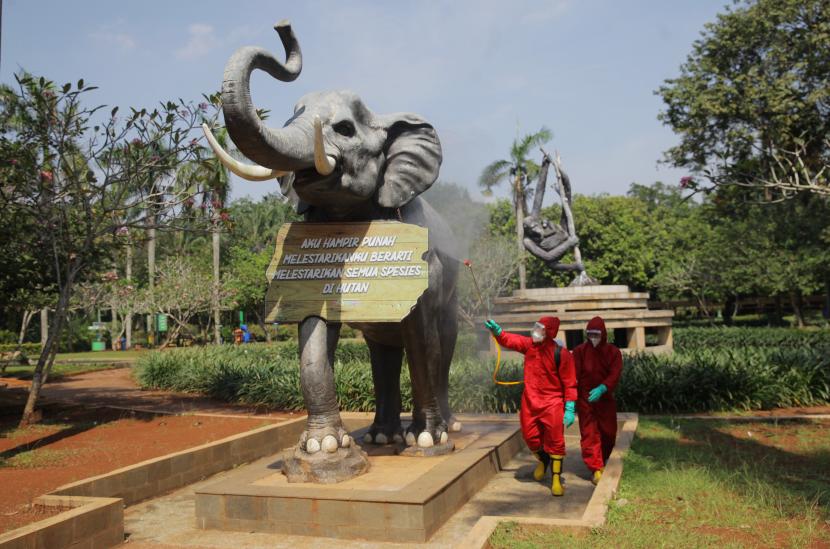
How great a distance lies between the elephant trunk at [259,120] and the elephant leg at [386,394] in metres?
2.51

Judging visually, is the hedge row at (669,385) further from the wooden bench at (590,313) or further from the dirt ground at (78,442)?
the wooden bench at (590,313)

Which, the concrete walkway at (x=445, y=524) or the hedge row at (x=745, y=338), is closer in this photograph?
the concrete walkway at (x=445, y=524)

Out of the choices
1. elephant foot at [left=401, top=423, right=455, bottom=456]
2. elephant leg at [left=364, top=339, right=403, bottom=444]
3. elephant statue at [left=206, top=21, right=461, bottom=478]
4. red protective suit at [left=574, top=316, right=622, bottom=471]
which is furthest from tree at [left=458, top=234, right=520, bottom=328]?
red protective suit at [left=574, top=316, right=622, bottom=471]

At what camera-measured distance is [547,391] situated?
579 centimetres

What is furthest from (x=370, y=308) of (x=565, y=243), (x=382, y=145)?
(x=565, y=243)

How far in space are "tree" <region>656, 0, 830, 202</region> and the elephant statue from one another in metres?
11.2

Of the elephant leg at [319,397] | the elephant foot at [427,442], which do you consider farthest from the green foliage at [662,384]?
the elephant leg at [319,397]

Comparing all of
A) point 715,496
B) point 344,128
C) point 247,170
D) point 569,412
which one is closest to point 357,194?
point 344,128

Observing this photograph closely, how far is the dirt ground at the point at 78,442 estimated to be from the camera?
652 centimetres

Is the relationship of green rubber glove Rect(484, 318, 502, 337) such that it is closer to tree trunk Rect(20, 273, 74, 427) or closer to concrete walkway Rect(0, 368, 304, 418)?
concrete walkway Rect(0, 368, 304, 418)

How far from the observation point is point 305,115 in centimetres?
532

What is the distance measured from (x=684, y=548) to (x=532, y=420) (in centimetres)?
182

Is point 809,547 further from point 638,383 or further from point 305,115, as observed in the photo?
point 638,383

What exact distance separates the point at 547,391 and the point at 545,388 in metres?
0.03
